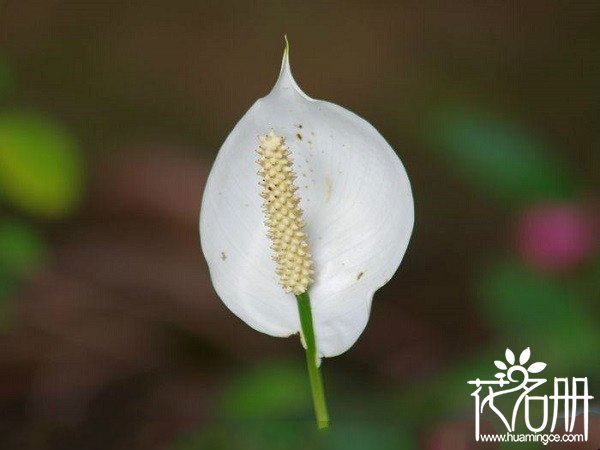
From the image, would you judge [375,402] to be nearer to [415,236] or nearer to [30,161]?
[415,236]

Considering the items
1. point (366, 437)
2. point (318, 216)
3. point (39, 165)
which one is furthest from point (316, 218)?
point (39, 165)

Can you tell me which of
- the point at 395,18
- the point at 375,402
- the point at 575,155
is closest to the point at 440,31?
the point at 395,18

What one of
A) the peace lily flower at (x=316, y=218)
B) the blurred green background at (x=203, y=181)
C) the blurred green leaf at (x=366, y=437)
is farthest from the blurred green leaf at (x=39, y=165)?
the blurred green leaf at (x=366, y=437)

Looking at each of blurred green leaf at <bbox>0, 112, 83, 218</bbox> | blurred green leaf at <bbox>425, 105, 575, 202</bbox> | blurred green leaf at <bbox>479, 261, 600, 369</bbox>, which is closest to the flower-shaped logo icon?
blurred green leaf at <bbox>479, 261, 600, 369</bbox>

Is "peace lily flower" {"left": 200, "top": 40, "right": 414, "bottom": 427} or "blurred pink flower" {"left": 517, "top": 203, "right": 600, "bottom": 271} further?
"blurred pink flower" {"left": 517, "top": 203, "right": 600, "bottom": 271}

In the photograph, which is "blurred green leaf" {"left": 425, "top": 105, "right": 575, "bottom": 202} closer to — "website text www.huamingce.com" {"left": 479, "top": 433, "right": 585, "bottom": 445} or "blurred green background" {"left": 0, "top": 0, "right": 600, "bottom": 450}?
"blurred green background" {"left": 0, "top": 0, "right": 600, "bottom": 450}

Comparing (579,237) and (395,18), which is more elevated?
(395,18)
